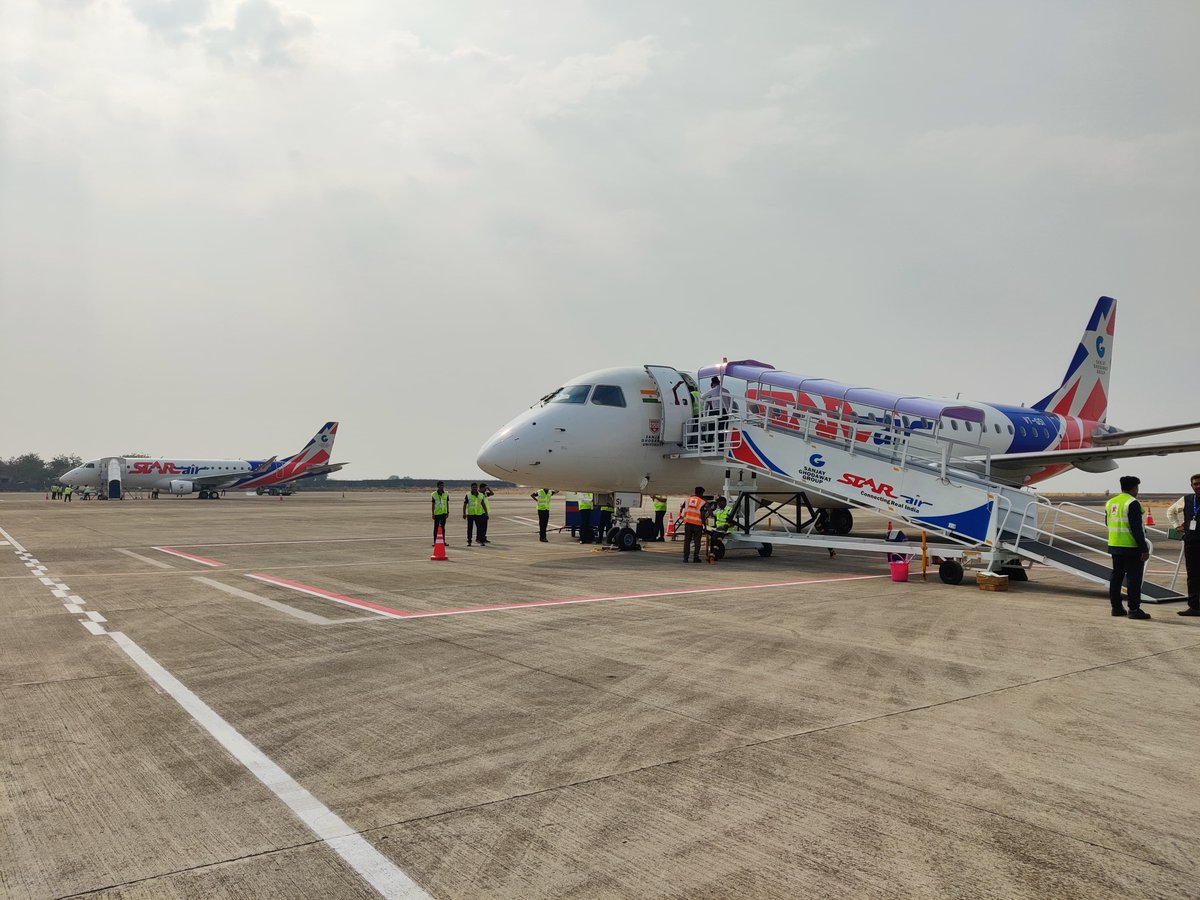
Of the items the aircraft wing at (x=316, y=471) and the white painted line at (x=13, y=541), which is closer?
the white painted line at (x=13, y=541)

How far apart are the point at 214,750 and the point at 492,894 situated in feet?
8.56

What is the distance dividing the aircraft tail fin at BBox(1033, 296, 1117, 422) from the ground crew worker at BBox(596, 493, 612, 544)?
15.6m

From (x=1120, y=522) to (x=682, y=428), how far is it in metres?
10.5

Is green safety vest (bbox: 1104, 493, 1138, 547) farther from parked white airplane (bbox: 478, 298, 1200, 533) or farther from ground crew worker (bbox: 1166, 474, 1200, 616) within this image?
parked white airplane (bbox: 478, 298, 1200, 533)

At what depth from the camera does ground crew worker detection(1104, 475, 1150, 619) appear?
10.3 metres

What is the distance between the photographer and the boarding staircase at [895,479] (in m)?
13.7

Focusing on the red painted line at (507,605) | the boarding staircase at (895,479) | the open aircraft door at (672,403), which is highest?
the open aircraft door at (672,403)

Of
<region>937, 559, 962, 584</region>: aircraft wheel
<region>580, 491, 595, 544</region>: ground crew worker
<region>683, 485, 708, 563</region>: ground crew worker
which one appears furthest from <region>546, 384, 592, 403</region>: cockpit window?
<region>937, 559, 962, 584</region>: aircraft wheel

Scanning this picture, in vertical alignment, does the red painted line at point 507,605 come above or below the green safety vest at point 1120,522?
below

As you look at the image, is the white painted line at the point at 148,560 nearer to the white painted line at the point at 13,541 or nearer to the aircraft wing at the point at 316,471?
the white painted line at the point at 13,541

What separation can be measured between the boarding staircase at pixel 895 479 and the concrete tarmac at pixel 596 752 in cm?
282

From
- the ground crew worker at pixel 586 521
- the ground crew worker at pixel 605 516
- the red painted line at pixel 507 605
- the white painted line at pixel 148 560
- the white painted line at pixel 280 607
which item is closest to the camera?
the white painted line at pixel 280 607

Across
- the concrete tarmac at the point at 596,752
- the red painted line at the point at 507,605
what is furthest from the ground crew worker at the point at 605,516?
the concrete tarmac at the point at 596,752

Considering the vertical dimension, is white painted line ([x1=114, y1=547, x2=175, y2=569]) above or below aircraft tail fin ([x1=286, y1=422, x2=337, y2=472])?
below
